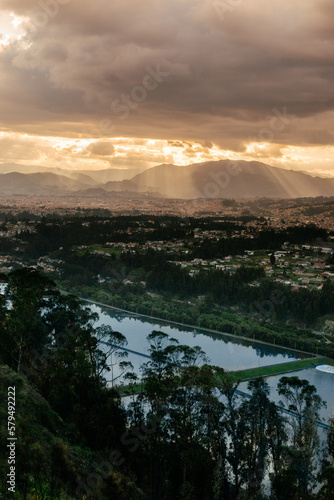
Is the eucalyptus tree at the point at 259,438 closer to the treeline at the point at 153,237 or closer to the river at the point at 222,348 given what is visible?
the river at the point at 222,348

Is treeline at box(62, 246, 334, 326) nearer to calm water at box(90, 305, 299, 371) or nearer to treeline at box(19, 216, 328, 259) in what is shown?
calm water at box(90, 305, 299, 371)

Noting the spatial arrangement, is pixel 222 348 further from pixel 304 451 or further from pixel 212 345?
pixel 304 451

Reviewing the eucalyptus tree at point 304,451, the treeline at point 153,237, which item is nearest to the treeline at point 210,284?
the treeline at point 153,237

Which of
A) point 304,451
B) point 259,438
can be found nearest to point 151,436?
point 259,438

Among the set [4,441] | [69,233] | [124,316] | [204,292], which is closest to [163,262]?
[204,292]

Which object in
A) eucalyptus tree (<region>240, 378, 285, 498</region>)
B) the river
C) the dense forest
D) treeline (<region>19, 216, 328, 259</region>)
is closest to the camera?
the dense forest

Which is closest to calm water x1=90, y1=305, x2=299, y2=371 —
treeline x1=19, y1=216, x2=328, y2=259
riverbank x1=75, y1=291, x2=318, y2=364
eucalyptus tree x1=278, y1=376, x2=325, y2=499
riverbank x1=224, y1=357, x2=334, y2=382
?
riverbank x1=75, y1=291, x2=318, y2=364
